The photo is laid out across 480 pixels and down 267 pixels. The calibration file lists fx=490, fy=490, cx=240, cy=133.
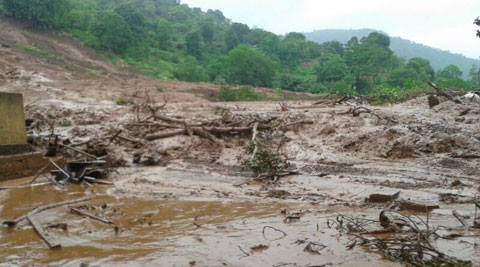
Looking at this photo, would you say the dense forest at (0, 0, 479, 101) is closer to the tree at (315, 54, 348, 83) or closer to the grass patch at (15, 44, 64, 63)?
the tree at (315, 54, 348, 83)

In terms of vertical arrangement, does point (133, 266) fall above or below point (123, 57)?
below

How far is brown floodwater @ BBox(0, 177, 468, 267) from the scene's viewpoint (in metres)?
4.63

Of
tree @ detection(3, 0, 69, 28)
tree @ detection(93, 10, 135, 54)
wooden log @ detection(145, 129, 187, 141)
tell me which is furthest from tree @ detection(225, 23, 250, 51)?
wooden log @ detection(145, 129, 187, 141)

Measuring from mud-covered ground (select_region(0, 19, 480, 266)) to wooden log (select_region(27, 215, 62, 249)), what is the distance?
0.08 metres

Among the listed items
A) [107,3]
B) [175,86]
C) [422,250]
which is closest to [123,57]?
[175,86]

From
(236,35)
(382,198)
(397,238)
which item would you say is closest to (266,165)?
(382,198)

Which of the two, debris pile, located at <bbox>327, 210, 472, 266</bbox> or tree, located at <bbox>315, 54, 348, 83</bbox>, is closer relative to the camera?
debris pile, located at <bbox>327, 210, 472, 266</bbox>

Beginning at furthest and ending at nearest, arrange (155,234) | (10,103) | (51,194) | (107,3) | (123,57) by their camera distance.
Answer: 1. (107,3)
2. (123,57)
3. (10,103)
4. (51,194)
5. (155,234)

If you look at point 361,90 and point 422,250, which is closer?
point 422,250

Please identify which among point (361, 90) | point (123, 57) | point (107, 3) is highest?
point (107, 3)

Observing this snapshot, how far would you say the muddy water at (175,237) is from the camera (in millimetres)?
4633

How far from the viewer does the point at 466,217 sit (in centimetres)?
581

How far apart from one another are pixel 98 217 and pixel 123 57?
37.5 metres

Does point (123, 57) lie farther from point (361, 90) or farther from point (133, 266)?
point (133, 266)
